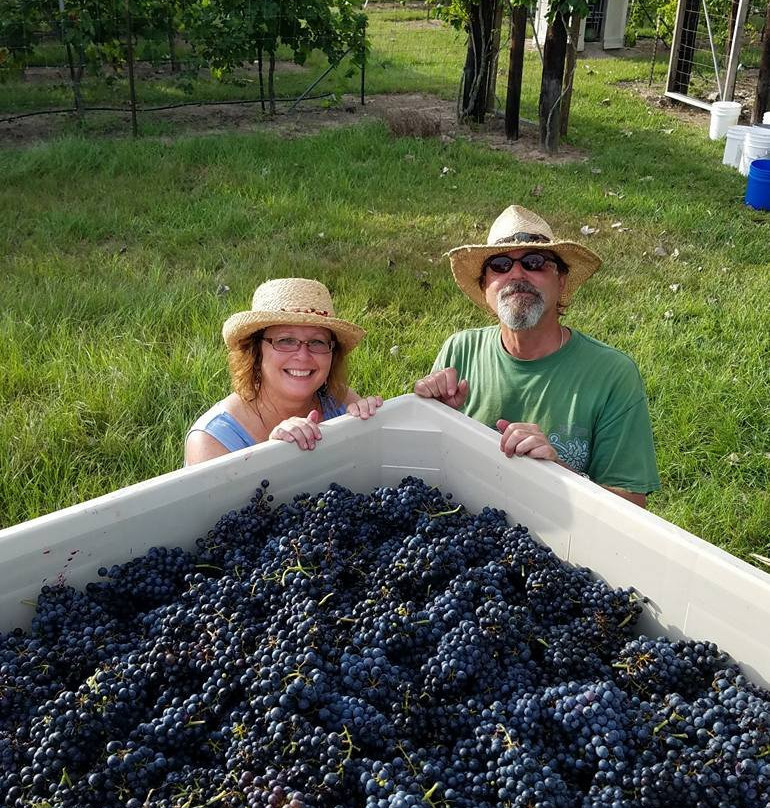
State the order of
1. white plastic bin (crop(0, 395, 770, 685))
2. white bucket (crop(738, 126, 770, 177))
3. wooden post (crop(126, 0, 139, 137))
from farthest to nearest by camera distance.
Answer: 1. wooden post (crop(126, 0, 139, 137))
2. white bucket (crop(738, 126, 770, 177))
3. white plastic bin (crop(0, 395, 770, 685))

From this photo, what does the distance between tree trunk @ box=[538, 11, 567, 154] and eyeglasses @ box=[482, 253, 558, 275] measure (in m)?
6.68

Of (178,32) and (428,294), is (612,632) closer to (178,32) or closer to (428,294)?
(428,294)

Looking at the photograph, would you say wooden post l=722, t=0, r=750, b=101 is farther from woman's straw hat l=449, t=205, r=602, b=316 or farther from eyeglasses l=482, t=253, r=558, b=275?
eyeglasses l=482, t=253, r=558, b=275

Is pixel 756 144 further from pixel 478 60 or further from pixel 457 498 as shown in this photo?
pixel 457 498

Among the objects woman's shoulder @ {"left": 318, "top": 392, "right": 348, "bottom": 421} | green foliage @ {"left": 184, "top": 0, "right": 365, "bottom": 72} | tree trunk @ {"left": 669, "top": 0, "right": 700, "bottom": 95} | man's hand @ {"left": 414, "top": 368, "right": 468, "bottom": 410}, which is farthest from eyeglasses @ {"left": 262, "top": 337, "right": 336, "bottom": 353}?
tree trunk @ {"left": 669, "top": 0, "right": 700, "bottom": 95}

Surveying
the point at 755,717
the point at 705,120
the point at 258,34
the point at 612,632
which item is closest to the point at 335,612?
the point at 612,632

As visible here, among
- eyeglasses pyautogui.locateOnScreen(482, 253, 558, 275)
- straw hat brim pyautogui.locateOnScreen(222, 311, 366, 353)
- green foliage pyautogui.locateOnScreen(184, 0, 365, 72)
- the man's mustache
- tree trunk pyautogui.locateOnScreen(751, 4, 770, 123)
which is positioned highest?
green foliage pyautogui.locateOnScreen(184, 0, 365, 72)

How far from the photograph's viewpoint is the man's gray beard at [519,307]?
2537 mm

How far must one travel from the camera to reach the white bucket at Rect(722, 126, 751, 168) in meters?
8.53

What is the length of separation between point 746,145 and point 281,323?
7.24 m

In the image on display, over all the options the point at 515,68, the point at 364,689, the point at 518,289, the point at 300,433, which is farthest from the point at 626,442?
the point at 515,68

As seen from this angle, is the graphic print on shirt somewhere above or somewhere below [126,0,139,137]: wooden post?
below

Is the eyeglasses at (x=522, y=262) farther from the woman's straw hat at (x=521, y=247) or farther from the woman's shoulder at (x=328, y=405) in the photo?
the woman's shoulder at (x=328, y=405)

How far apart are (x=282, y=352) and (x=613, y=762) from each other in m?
1.49
